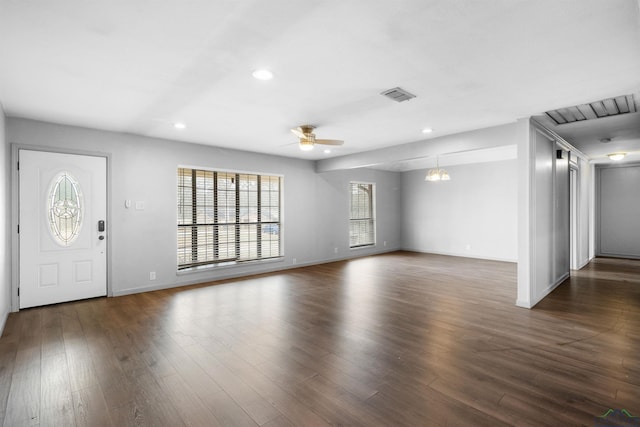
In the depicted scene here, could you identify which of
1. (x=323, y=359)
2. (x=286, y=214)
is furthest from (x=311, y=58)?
(x=286, y=214)

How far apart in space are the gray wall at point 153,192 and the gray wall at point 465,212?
12.8ft

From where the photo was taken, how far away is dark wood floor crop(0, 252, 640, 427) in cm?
206

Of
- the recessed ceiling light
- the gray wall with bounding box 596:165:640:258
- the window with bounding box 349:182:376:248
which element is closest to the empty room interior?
the recessed ceiling light

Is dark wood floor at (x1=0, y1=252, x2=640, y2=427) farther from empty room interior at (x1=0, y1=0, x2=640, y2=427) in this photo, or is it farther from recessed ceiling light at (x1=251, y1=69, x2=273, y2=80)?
recessed ceiling light at (x1=251, y1=69, x2=273, y2=80)

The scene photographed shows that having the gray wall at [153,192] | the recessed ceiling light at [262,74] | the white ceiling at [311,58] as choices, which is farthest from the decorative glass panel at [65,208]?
the recessed ceiling light at [262,74]

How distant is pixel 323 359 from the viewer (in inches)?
109

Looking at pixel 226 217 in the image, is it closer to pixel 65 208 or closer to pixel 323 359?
pixel 65 208

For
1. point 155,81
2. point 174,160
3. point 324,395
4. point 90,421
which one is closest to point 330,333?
point 324,395

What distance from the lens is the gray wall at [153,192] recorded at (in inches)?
180

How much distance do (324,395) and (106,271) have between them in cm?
415

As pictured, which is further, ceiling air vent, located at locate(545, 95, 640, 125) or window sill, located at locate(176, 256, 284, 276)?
window sill, located at locate(176, 256, 284, 276)

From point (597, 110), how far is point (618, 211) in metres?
6.04

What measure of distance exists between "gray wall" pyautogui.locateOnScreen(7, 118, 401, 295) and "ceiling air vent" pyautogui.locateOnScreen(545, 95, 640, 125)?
477cm

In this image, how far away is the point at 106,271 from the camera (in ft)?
15.6
